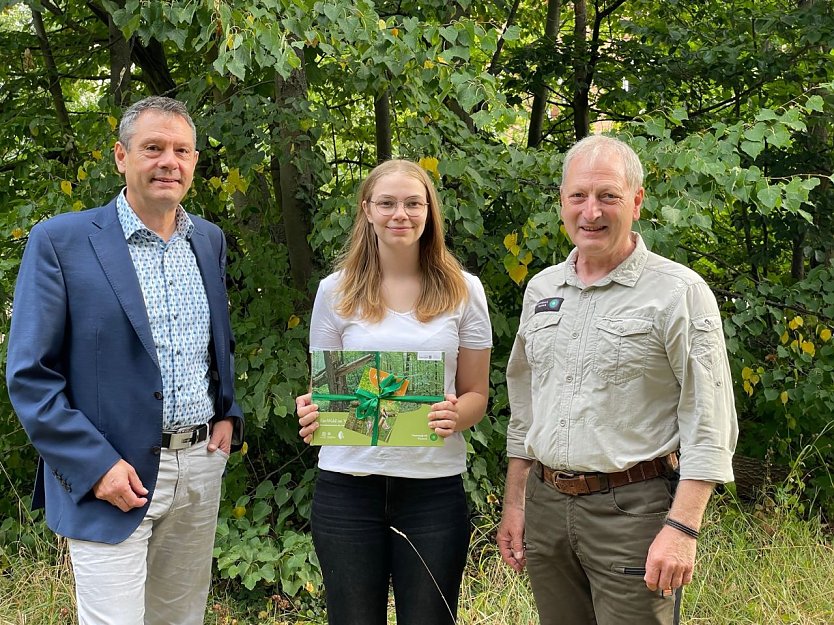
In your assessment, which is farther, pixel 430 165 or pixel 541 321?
pixel 430 165

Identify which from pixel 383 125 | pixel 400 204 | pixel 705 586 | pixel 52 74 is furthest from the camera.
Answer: pixel 52 74

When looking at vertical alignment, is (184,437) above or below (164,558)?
Result: above

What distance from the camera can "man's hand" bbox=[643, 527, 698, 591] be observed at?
2.34 m

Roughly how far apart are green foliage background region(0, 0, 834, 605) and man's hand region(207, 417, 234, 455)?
1.29 meters

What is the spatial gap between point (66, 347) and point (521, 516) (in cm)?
158

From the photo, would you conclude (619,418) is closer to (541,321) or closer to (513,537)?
(541,321)

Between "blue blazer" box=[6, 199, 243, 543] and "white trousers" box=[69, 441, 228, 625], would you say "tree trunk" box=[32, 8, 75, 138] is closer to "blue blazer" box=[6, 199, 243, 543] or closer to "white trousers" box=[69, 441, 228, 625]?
"blue blazer" box=[6, 199, 243, 543]

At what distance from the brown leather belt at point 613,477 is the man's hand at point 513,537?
1.21 feet

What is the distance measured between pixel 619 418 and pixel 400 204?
1.01 metres

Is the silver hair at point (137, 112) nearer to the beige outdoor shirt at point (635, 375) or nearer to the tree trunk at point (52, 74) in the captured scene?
the beige outdoor shirt at point (635, 375)

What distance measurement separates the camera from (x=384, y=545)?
2914mm

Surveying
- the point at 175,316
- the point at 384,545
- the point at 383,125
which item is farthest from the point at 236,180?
the point at 384,545

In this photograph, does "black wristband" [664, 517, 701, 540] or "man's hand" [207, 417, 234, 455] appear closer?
"black wristband" [664, 517, 701, 540]

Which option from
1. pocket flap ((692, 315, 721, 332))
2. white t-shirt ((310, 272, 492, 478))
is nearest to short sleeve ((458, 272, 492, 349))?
white t-shirt ((310, 272, 492, 478))
